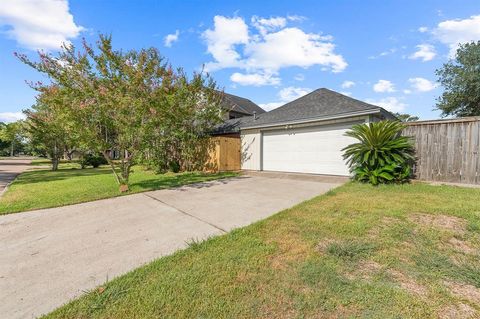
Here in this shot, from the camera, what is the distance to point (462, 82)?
1836 centimetres

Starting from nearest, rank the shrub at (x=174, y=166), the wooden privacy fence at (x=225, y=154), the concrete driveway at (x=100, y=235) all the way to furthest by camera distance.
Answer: the concrete driveway at (x=100, y=235) → the wooden privacy fence at (x=225, y=154) → the shrub at (x=174, y=166)

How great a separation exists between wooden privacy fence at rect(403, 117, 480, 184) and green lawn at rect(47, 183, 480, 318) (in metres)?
3.89

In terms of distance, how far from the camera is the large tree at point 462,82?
17.8 m

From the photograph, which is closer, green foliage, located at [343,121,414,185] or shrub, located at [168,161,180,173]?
green foliage, located at [343,121,414,185]

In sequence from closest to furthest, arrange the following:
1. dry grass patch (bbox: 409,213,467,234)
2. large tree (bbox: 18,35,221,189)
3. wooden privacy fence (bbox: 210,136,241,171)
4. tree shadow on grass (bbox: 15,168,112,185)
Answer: dry grass patch (bbox: 409,213,467,234)
large tree (bbox: 18,35,221,189)
tree shadow on grass (bbox: 15,168,112,185)
wooden privacy fence (bbox: 210,136,241,171)

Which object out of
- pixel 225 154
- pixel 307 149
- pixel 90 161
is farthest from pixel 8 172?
pixel 307 149

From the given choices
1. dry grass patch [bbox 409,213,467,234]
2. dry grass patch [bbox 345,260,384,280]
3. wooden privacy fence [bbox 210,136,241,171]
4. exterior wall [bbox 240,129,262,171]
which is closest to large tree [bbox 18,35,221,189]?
wooden privacy fence [bbox 210,136,241,171]

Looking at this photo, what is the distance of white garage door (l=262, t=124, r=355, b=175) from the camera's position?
9562 millimetres

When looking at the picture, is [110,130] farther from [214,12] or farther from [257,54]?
[257,54]

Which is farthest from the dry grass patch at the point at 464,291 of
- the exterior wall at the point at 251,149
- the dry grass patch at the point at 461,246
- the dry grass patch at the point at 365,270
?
the exterior wall at the point at 251,149

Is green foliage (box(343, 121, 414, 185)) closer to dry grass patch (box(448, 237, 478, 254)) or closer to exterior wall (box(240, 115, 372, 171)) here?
exterior wall (box(240, 115, 372, 171))

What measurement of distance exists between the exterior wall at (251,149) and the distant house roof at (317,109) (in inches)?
21.7

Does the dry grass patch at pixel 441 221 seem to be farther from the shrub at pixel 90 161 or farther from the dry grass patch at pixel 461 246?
the shrub at pixel 90 161

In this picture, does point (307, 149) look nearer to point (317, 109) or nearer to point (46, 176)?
point (317, 109)
